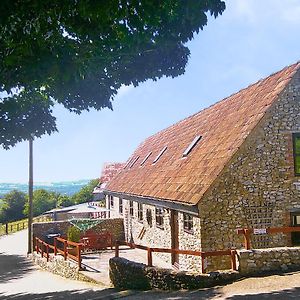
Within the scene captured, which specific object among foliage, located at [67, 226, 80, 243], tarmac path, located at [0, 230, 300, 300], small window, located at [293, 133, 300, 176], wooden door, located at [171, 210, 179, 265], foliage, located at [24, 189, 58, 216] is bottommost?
tarmac path, located at [0, 230, 300, 300]

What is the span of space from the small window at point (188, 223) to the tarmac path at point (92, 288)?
291cm

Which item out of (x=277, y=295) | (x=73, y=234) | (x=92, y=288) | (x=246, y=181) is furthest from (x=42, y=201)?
(x=277, y=295)

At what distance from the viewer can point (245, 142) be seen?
13.9 meters

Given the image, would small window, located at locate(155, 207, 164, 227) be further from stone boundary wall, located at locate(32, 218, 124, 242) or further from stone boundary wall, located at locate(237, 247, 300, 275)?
stone boundary wall, located at locate(32, 218, 124, 242)

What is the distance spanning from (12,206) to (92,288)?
49671 millimetres

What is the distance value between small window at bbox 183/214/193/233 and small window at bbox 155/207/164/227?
8.44 ft

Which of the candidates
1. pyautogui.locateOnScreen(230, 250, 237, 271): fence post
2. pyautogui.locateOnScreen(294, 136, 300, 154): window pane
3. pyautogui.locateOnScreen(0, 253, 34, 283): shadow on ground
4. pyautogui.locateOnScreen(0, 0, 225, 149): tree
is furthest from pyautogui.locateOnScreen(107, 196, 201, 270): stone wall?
pyautogui.locateOnScreen(0, 253, 34, 283): shadow on ground

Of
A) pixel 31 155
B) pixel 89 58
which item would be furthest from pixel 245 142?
pixel 31 155

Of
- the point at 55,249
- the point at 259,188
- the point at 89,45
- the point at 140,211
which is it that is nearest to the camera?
the point at 89,45

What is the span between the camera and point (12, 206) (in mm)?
60406

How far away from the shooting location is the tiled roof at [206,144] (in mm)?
14109

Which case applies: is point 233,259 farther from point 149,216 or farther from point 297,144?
point 149,216

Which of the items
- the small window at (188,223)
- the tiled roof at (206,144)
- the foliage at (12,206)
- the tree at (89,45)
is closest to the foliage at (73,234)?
the tiled roof at (206,144)

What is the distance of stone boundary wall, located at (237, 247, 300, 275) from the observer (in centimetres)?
1195
